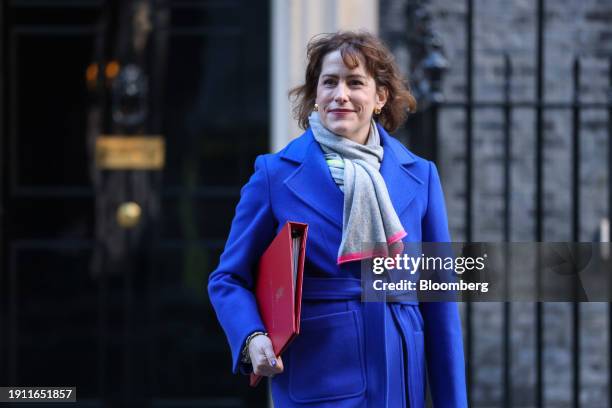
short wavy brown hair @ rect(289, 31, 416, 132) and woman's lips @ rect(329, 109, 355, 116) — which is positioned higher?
short wavy brown hair @ rect(289, 31, 416, 132)

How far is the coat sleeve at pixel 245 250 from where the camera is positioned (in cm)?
276

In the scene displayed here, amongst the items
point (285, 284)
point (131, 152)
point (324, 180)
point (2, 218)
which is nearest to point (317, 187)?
point (324, 180)

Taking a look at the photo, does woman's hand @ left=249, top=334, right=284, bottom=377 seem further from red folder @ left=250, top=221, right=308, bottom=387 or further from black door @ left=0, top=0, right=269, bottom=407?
black door @ left=0, top=0, right=269, bottom=407

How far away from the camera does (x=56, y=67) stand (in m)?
5.93

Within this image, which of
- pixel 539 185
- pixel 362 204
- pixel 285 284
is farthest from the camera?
pixel 539 185

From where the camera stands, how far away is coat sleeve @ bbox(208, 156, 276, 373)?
9.07 feet

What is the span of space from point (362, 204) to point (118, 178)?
3437mm

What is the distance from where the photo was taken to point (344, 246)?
2.68 m

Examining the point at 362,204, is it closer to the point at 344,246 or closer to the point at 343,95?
the point at 344,246

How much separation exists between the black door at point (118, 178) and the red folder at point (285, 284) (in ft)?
10.6

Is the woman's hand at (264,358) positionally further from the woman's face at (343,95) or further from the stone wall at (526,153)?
the stone wall at (526,153)

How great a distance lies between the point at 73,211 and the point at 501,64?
2400 millimetres

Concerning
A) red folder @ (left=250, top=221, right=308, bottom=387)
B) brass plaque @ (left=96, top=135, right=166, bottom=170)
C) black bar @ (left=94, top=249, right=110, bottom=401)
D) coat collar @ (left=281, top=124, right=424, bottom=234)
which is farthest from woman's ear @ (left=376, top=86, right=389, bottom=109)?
black bar @ (left=94, top=249, right=110, bottom=401)

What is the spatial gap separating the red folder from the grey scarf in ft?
0.46
